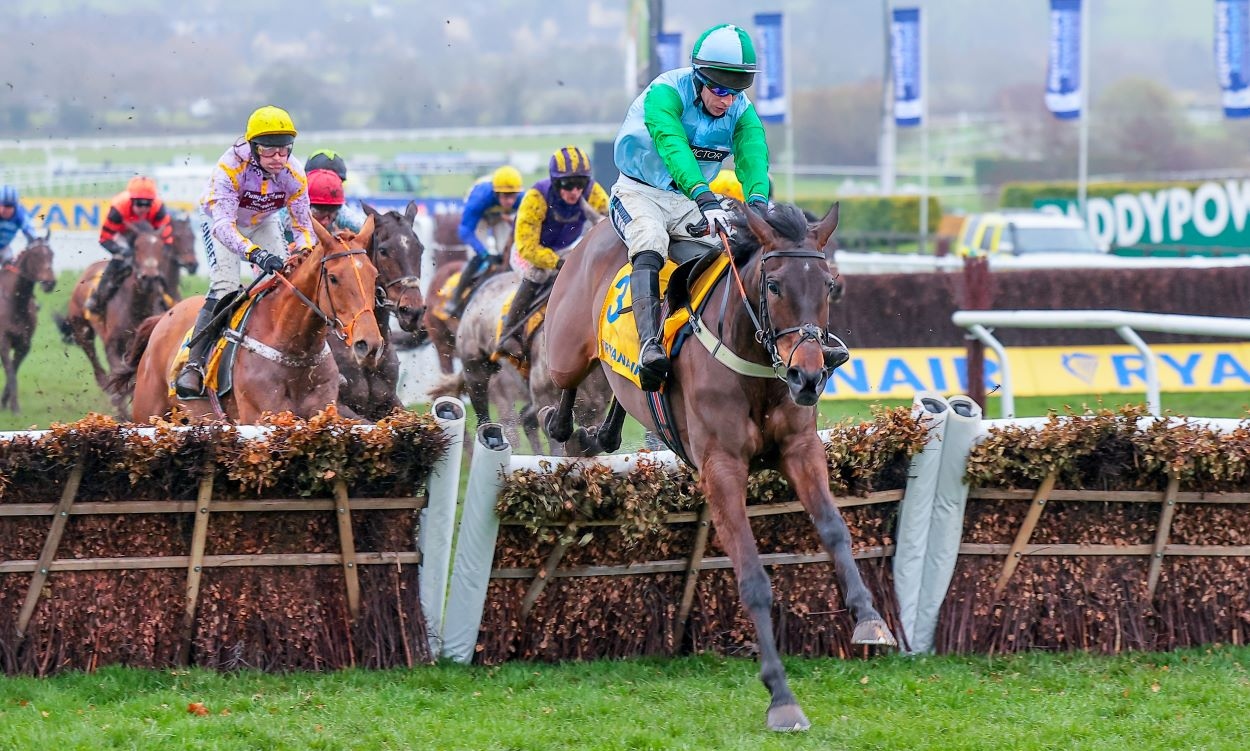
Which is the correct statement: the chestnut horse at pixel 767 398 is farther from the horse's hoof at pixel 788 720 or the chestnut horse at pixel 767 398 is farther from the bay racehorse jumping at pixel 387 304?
the bay racehorse jumping at pixel 387 304

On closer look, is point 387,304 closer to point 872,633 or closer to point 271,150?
point 271,150

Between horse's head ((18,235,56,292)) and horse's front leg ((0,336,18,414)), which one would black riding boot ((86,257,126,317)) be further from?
horse's head ((18,235,56,292))

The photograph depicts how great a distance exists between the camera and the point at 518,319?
357 inches

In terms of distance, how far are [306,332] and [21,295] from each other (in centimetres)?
765

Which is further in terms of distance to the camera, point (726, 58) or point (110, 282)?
point (110, 282)

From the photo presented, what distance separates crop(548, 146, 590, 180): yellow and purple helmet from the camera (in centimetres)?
887

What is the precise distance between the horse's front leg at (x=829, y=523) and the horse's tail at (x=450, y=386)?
5.41m

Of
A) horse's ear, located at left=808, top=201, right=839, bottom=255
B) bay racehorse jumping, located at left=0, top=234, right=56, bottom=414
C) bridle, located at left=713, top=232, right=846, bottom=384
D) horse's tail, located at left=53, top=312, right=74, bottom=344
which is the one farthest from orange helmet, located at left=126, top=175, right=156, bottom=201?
horse's ear, located at left=808, top=201, right=839, bottom=255

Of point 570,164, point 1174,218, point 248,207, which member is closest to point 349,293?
point 248,207

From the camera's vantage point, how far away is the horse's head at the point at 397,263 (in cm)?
773

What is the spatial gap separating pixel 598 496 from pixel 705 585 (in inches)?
24.6

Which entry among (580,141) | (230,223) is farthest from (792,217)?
(580,141)

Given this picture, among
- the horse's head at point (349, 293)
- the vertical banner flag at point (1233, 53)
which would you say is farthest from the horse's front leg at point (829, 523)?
the vertical banner flag at point (1233, 53)

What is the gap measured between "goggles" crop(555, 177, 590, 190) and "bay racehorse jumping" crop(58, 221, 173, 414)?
418cm
